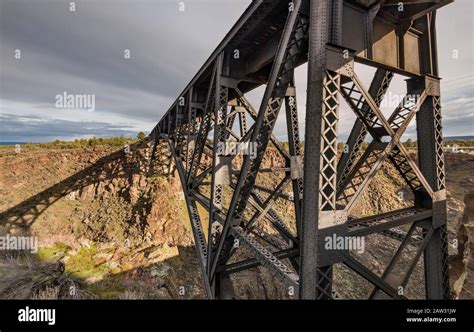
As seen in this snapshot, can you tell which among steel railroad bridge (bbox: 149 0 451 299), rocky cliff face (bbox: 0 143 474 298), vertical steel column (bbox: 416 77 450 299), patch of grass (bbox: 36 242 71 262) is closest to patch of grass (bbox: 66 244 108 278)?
rocky cliff face (bbox: 0 143 474 298)

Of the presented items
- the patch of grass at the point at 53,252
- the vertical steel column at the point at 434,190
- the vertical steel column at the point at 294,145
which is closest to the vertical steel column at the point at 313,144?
the vertical steel column at the point at 294,145

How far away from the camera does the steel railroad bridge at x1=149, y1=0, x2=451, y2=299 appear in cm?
316

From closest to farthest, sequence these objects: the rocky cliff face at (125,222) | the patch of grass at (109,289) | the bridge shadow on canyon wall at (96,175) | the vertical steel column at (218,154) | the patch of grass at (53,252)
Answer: the vertical steel column at (218,154) → the patch of grass at (109,289) → the rocky cliff face at (125,222) → the patch of grass at (53,252) → the bridge shadow on canyon wall at (96,175)

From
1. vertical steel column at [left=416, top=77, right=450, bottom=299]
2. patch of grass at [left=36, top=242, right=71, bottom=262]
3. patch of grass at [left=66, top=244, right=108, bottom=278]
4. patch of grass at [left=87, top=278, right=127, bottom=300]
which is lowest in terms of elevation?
patch of grass at [left=87, top=278, right=127, bottom=300]

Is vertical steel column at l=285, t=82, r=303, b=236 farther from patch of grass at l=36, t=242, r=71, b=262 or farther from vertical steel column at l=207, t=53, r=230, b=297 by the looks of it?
patch of grass at l=36, t=242, r=71, b=262

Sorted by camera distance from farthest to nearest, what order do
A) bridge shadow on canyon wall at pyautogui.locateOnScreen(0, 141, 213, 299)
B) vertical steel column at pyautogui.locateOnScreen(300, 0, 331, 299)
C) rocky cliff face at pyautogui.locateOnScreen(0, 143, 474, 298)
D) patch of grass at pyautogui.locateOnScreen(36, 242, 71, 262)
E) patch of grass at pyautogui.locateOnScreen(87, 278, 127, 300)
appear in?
patch of grass at pyautogui.locateOnScreen(36, 242, 71, 262) → rocky cliff face at pyautogui.locateOnScreen(0, 143, 474, 298) → patch of grass at pyautogui.locateOnScreen(87, 278, 127, 300) → bridge shadow on canyon wall at pyautogui.locateOnScreen(0, 141, 213, 299) → vertical steel column at pyautogui.locateOnScreen(300, 0, 331, 299)

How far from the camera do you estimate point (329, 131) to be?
3.18 metres

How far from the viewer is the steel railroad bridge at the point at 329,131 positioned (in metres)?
3.16

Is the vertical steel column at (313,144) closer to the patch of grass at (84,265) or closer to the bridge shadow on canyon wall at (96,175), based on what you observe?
the patch of grass at (84,265)

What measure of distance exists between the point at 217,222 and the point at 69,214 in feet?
44.8

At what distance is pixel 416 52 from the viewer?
14.3 feet

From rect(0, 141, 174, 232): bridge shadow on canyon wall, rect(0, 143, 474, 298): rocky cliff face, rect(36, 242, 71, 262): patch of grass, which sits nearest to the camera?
rect(0, 143, 474, 298): rocky cliff face

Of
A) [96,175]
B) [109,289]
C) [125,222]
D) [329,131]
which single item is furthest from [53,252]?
[329,131]

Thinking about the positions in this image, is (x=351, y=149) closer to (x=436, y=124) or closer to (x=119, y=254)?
(x=436, y=124)
